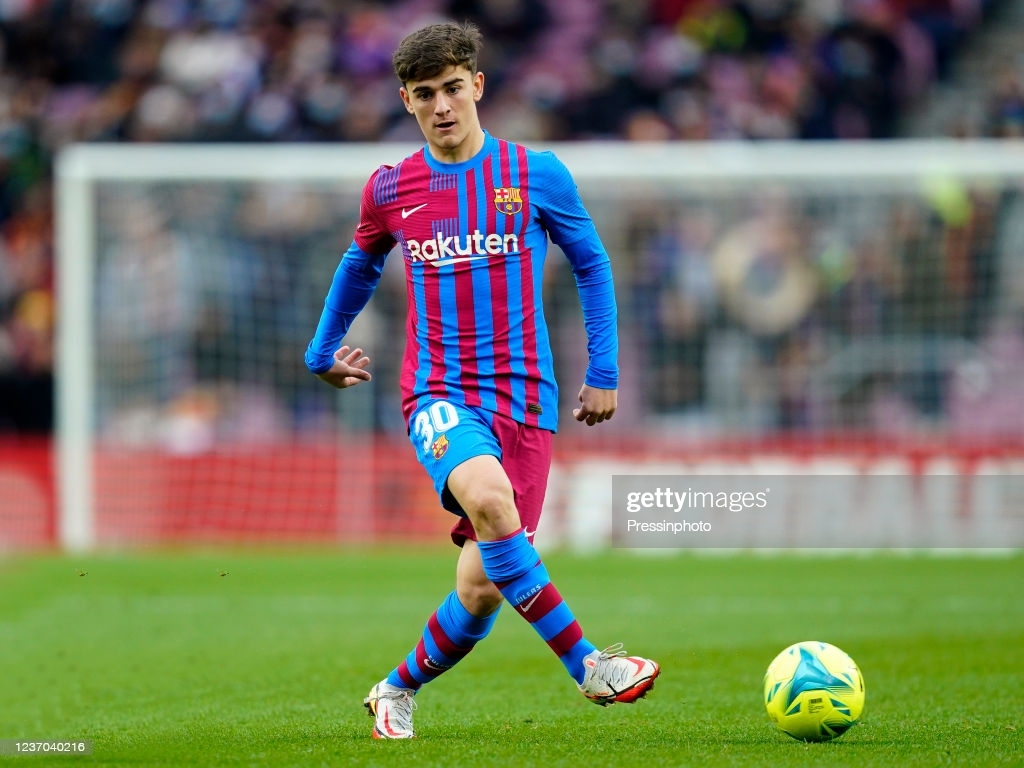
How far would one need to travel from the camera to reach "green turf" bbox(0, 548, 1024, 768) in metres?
5.44

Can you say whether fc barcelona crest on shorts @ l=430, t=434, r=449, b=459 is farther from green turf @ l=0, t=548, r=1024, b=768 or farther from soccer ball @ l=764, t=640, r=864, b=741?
soccer ball @ l=764, t=640, r=864, b=741

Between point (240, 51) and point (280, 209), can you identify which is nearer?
point (280, 209)

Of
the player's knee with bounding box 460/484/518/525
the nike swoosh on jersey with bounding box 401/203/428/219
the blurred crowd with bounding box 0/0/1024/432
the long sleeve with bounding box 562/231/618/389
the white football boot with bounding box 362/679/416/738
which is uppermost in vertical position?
the blurred crowd with bounding box 0/0/1024/432

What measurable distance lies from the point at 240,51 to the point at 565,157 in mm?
5770

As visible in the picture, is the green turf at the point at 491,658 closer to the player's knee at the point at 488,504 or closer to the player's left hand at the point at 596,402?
the player's knee at the point at 488,504

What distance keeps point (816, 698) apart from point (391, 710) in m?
1.46

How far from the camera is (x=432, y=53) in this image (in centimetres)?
550

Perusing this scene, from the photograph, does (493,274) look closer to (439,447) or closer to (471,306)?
(471,306)

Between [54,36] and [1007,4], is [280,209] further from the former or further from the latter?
[1007,4]

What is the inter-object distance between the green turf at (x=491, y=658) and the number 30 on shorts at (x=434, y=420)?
102cm

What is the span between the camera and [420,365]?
5.74 m

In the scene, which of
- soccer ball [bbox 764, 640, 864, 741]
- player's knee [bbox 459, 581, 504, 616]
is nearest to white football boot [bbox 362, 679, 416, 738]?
player's knee [bbox 459, 581, 504, 616]

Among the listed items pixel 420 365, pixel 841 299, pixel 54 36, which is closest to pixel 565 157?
pixel 841 299

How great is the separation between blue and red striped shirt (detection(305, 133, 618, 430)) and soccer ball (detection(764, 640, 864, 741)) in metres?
1.15
